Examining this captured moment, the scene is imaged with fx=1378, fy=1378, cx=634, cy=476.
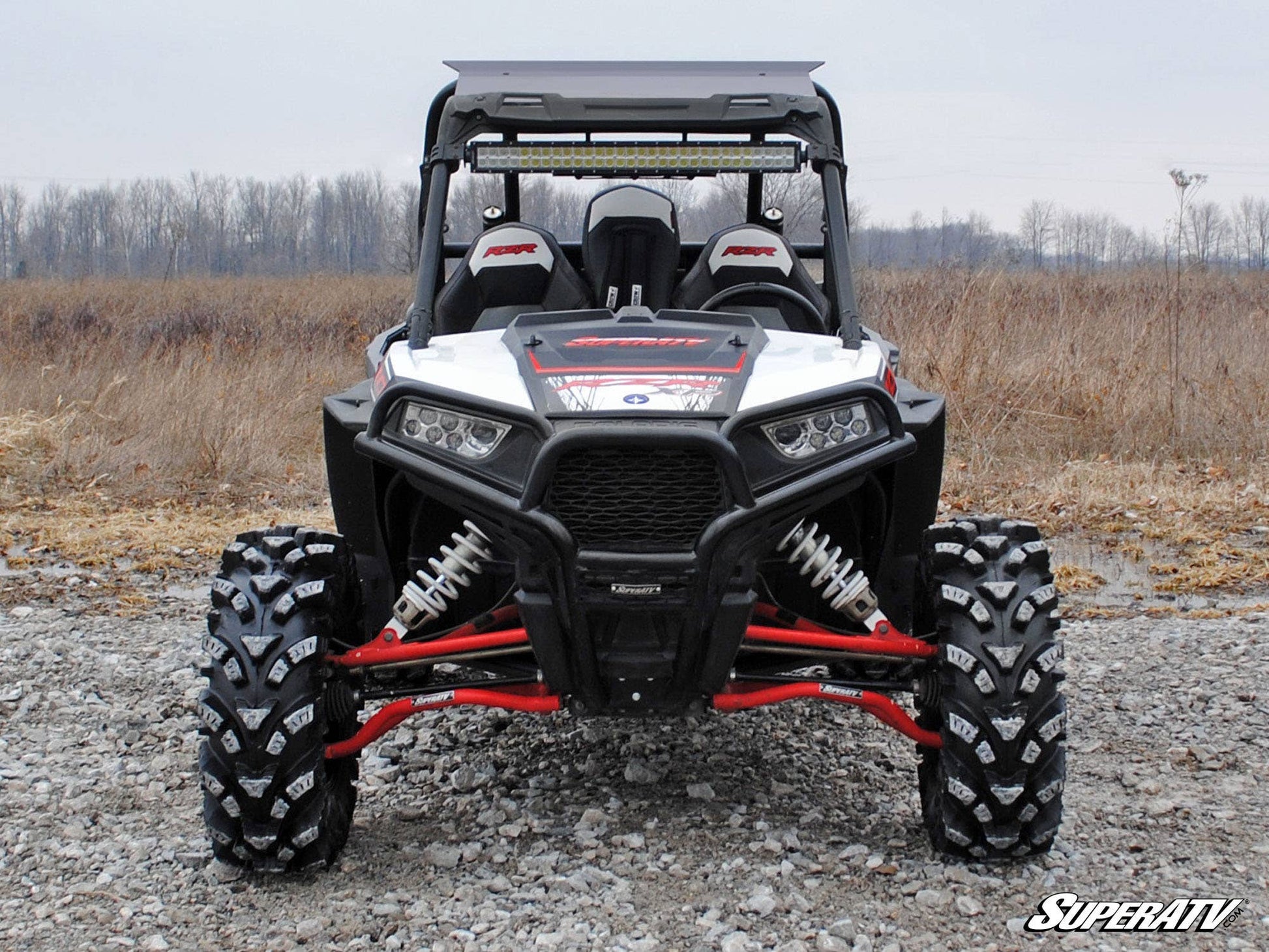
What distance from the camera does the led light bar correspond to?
12.9 ft

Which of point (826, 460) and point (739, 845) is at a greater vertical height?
point (826, 460)

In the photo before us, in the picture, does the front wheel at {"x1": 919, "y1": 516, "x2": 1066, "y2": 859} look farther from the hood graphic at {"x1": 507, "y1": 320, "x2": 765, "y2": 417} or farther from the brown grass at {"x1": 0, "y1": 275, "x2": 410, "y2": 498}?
the brown grass at {"x1": 0, "y1": 275, "x2": 410, "y2": 498}

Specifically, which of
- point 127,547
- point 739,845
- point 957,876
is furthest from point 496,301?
point 127,547

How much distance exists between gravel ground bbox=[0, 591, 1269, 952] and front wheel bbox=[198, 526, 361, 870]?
0.41 feet

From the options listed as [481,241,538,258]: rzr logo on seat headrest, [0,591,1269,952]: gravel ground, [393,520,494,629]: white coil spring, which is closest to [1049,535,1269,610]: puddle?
[0,591,1269,952]: gravel ground

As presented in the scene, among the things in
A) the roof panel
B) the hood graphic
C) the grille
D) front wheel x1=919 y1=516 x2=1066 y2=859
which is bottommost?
front wheel x1=919 y1=516 x2=1066 y2=859

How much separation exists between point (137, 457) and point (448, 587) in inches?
247

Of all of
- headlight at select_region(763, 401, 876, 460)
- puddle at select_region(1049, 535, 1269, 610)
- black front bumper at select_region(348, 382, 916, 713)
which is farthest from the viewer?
puddle at select_region(1049, 535, 1269, 610)

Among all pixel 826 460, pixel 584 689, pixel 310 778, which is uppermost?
pixel 826 460

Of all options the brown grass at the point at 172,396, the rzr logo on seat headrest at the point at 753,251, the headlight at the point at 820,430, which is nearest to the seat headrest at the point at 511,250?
the rzr logo on seat headrest at the point at 753,251

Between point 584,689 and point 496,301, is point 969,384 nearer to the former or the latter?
point 496,301

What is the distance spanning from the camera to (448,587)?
3.29 meters

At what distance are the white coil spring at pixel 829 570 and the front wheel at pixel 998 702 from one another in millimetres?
177

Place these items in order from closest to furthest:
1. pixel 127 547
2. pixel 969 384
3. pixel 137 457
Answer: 1. pixel 127 547
2. pixel 137 457
3. pixel 969 384
